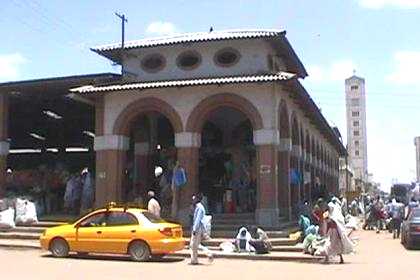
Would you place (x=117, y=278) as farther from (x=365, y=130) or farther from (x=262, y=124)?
(x=365, y=130)

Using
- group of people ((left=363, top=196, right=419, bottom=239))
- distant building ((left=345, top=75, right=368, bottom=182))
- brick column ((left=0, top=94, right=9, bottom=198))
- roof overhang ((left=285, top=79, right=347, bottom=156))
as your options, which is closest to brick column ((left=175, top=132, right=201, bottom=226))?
roof overhang ((left=285, top=79, right=347, bottom=156))

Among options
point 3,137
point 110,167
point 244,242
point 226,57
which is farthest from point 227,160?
point 3,137

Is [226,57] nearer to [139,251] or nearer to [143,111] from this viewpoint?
[143,111]

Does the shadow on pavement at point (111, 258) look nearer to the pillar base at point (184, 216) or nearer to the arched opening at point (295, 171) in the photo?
the pillar base at point (184, 216)

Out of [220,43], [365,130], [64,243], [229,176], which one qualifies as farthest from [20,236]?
[365,130]

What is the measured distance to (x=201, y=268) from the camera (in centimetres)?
1652

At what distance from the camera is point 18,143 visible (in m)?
37.2

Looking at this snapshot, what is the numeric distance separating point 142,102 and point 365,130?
92.3m

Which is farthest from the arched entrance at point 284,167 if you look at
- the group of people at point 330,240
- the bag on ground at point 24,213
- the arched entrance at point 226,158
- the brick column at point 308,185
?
the bag on ground at point 24,213

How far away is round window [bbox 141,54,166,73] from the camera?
977 inches

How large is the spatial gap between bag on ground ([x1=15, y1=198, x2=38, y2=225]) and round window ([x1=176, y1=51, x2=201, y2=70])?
814 cm

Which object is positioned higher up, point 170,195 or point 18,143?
point 18,143

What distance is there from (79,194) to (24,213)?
9.30 feet

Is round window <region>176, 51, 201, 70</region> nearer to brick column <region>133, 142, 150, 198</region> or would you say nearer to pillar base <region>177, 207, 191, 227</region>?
brick column <region>133, 142, 150, 198</region>
